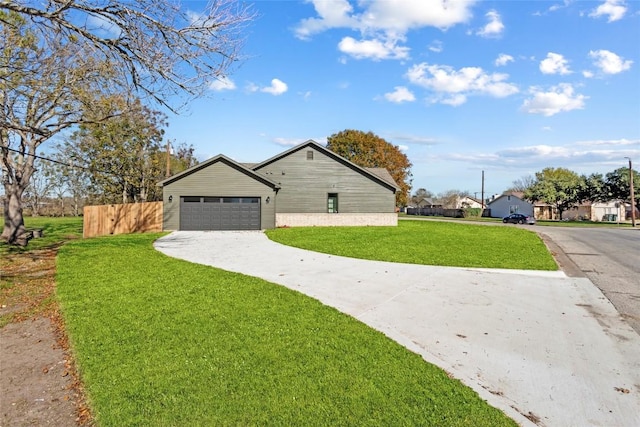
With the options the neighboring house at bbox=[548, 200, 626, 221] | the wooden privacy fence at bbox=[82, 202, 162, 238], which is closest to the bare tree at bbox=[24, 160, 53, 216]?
the wooden privacy fence at bbox=[82, 202, 162, 238]

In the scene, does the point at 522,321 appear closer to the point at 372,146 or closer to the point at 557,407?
the point at 557,407

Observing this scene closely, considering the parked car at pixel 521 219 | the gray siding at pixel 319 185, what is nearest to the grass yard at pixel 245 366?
the gray siding at pixel 319 185

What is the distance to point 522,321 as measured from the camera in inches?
220

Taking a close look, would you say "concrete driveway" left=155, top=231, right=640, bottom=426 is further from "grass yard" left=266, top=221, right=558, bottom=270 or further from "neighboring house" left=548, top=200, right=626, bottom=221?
"neighboring house" left=548, top=200, right=626, bottom=221

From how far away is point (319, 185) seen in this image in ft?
84.2

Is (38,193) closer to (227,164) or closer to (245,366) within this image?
(227,164)

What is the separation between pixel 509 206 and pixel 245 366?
61780 millimetres

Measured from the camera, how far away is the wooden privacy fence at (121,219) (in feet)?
62.0

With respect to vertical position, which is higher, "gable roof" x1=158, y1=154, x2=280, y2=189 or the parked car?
"gable roof" x1=158, y1=154, x2=280, y2=189

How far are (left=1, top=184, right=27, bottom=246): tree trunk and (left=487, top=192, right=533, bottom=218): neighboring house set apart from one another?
58.0 metres

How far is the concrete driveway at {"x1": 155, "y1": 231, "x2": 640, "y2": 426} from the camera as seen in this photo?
3.40 metres

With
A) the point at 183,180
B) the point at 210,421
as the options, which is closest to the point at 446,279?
the point at 210,421

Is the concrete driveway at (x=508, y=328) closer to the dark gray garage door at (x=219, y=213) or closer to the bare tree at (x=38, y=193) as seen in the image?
the dark gray garage door at (x=219, y=213)

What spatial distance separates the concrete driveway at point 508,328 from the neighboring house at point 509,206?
51539 mm
